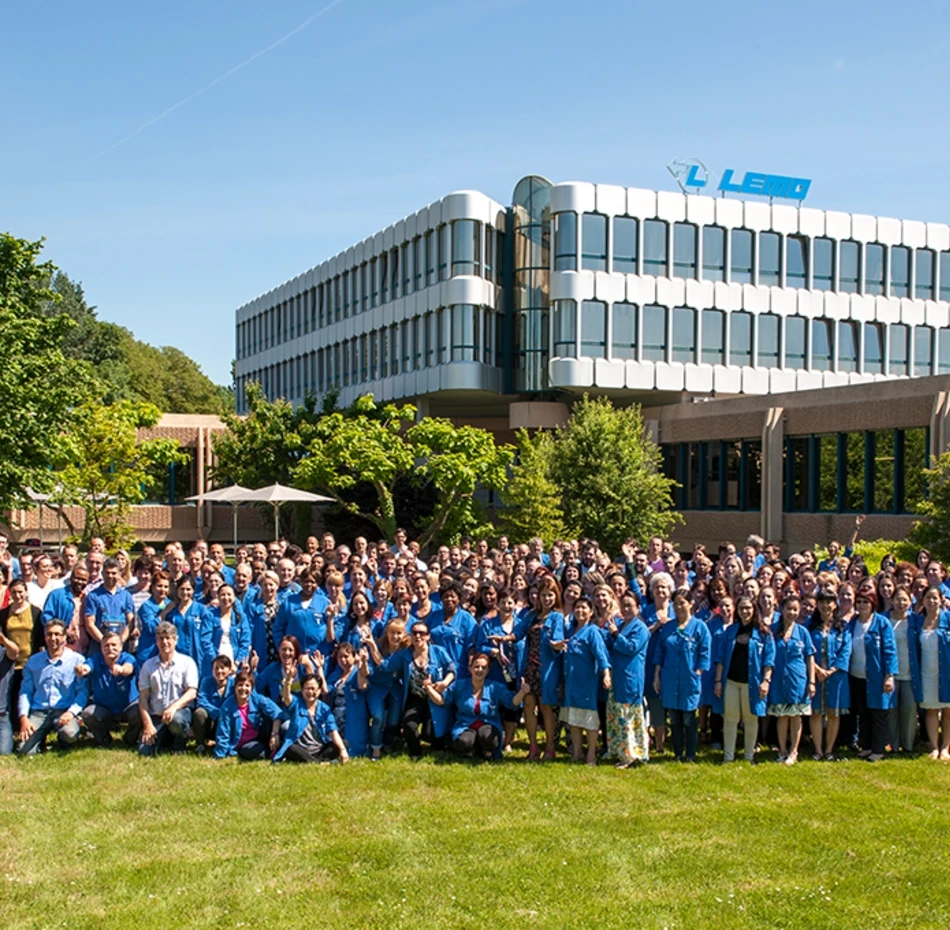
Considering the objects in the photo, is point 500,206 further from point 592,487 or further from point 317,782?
point 317,782

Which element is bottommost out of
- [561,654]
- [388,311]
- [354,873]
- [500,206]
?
[354,873]

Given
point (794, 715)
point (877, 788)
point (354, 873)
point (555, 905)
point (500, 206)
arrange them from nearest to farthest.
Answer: point (555, 905)
point (354, 873)
point (877, 788)
point (794, 715)
point (500, 206)

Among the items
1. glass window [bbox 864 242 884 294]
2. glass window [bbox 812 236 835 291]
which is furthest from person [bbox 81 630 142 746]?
glass window [bbox 864 242 884 294]

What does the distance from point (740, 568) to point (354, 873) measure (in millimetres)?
7351

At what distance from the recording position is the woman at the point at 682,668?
383 inches

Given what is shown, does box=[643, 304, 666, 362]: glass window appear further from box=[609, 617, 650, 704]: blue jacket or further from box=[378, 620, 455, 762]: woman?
box=[609, 617, 650, 704]: blue jacket

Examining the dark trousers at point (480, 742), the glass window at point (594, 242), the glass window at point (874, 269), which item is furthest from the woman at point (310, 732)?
the glass window at point (874, 269)

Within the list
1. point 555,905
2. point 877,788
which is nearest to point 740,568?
point 877,788

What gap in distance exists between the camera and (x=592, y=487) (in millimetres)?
26156

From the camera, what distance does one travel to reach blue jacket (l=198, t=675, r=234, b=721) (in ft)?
33.1

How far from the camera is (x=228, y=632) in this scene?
420 inches

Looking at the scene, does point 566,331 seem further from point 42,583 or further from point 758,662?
point 758,662

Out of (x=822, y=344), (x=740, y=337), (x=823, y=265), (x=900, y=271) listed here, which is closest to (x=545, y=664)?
(x=740, y=337)

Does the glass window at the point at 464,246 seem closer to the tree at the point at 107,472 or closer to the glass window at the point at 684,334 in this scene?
the glass window at the point at 684,334
